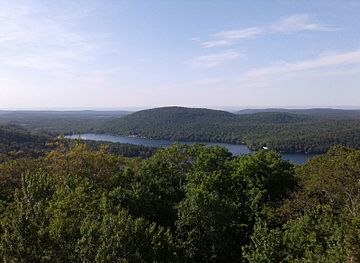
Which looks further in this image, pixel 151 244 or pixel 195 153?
pixel 195 153

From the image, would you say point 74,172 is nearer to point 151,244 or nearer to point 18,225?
point 151,244

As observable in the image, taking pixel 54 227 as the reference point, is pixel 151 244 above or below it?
below

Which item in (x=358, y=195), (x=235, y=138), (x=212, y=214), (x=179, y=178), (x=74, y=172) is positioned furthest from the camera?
(x=235, y=138)

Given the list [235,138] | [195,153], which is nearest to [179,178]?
[195,153]

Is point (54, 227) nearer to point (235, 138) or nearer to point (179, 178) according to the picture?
point (179, 178)

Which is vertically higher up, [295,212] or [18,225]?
[18,225]

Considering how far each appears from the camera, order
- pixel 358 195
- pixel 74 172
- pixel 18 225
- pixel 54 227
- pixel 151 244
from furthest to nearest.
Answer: pixel 74 172, pixel 358 195, pixel 151 244, pixel 54 227, pixel 18 225

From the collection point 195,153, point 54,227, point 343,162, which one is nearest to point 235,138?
point 195,153
